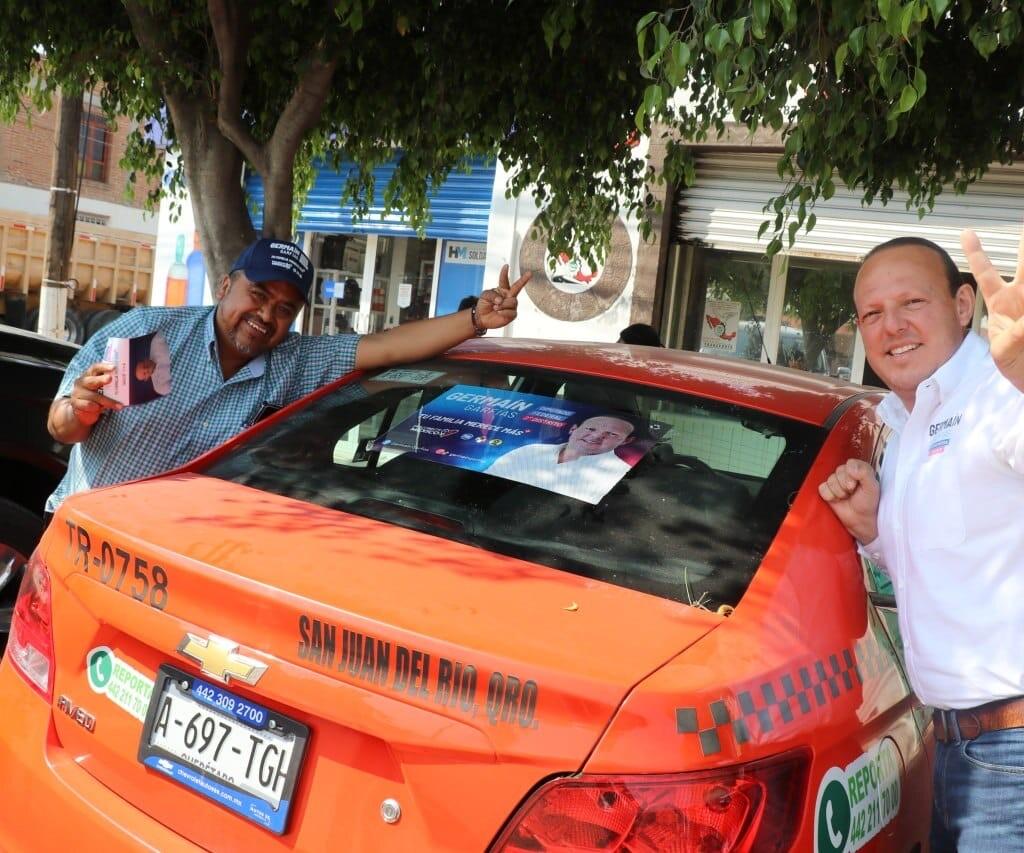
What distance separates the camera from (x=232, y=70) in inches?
195

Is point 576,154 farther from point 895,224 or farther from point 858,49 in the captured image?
point 895,224

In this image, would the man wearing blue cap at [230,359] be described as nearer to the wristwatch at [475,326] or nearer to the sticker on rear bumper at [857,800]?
the wristwatch at [475,326]

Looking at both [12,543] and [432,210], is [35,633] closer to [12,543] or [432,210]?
[12,543]

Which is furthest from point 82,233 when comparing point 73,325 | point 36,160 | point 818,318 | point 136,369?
point 136,369

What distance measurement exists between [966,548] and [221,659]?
1298 mm

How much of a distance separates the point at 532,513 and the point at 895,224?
791cm

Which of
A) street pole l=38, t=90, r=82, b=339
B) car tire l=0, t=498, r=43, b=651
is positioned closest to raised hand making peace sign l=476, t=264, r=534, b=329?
car tire l=0, t=498, r=43, b=651

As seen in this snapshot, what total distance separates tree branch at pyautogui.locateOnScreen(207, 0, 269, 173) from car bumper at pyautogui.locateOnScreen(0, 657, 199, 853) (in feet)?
11.5

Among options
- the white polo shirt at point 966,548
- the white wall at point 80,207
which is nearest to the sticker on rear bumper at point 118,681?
the white polo shirt at point 966,548

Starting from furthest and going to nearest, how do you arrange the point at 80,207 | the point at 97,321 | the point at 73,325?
the point at 80,207
the point at 73,325
the point at 97,321

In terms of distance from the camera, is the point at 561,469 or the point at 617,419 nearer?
the point at 561,469

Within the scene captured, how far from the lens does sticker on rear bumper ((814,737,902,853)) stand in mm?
1632

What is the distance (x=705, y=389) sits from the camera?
Result: 2.47 m

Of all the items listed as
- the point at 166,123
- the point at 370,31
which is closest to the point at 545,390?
the point at 370,31
